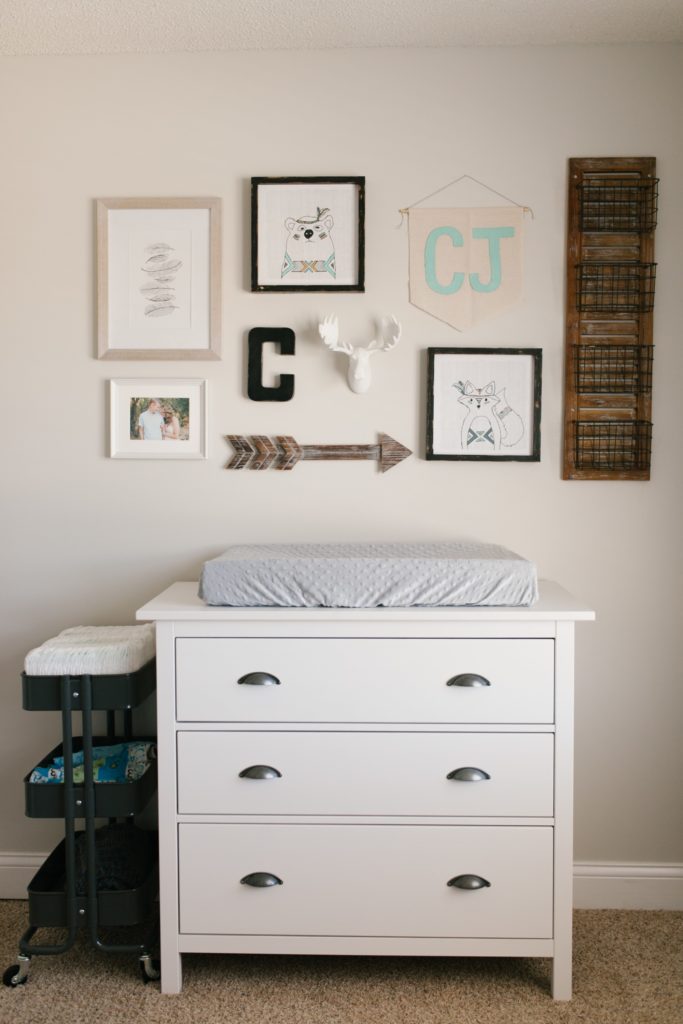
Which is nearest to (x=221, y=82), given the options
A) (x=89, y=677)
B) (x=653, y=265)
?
(x=653, y=265)

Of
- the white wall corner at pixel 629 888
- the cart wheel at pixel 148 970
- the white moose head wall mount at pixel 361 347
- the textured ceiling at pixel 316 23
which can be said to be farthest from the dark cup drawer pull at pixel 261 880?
the textured ceiling at pixel 316 23

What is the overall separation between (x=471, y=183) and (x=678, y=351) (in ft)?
2.55

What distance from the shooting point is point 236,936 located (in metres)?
2.12

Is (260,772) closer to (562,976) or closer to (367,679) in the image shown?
(367,679)

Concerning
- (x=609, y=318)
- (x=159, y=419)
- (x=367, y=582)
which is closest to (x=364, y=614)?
(x=367, y=582)

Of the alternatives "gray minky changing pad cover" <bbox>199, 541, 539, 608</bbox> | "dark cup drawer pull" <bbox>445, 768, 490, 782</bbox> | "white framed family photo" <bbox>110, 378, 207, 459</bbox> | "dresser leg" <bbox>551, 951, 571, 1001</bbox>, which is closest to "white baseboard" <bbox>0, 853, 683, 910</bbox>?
"dresser leg" <bbox>551, 951, 571, 1001</bbox>

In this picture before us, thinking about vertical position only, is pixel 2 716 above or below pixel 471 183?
below

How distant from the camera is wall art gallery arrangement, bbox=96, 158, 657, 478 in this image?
98.5 inches

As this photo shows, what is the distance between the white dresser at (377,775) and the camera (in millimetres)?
2082

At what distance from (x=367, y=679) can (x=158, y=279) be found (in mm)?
1326

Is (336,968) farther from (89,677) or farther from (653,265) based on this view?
(653,265)

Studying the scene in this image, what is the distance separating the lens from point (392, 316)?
2.50m

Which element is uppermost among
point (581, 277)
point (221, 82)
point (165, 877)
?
point (221, 82)

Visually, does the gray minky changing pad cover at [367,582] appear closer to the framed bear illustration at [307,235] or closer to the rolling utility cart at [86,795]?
the rolling utility cart at [86,795]
